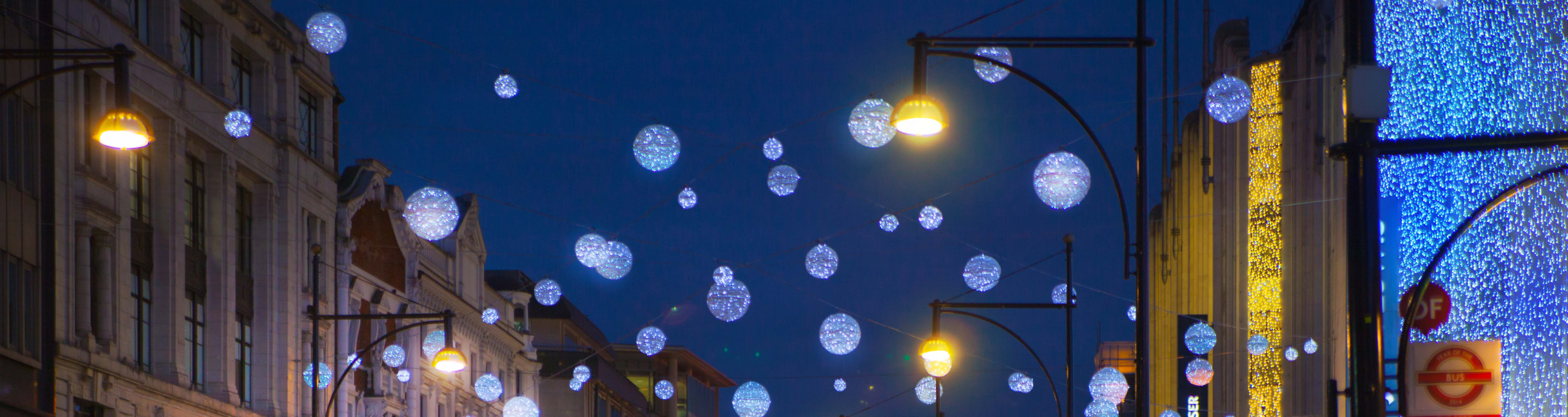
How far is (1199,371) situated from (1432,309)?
16.1 m

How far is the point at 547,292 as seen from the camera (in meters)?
31.3

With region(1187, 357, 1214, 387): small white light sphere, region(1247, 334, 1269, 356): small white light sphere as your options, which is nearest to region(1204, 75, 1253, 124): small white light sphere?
region(1187, 357, 1214, 387): small white light sphere

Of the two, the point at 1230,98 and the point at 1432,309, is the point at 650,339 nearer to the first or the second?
the point at 1230,98

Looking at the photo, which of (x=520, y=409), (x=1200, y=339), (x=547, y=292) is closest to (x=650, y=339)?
(x=547, y=292)

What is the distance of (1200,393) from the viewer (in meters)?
43.8

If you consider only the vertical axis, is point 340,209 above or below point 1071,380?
above

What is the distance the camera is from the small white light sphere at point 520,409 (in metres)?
40.3

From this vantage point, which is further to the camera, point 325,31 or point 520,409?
point 520,409

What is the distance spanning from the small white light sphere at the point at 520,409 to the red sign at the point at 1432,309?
2905 cm

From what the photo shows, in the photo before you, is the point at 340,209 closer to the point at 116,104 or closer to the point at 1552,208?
the point at 116,104

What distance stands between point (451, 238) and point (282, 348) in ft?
49.9

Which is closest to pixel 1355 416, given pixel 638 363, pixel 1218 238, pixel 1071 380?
pixel 1071 380

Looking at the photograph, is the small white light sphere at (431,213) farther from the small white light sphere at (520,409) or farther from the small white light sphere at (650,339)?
the small white light sphere at (520,409)

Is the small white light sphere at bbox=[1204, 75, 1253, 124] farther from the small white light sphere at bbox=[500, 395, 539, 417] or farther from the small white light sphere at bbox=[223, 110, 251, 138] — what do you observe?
the small white light sphere at bbox=[500, 395, 539, 417]
